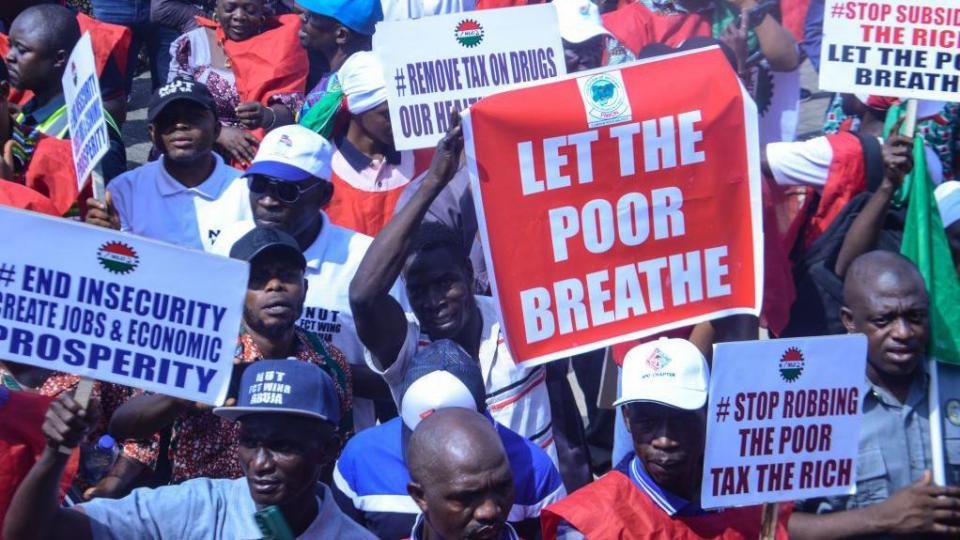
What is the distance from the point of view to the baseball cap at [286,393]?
14.0 feet

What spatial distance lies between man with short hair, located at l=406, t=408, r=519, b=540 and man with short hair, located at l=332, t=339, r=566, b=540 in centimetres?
33

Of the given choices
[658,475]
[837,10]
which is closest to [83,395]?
[658,475]

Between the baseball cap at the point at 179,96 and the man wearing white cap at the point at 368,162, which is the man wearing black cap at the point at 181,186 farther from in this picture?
the man wearing white cap at the point at 368,162

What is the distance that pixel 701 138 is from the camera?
5301mm

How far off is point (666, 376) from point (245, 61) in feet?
11.3

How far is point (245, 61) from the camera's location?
7383 millimetres

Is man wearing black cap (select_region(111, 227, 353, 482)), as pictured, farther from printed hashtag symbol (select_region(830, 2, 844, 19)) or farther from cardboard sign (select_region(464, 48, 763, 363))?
printed hashtag symbol (select_region(830, 2, 844, 19))

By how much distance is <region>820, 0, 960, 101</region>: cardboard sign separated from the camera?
5996 millimetres

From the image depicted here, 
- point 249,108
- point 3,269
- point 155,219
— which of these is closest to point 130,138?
point 249,108

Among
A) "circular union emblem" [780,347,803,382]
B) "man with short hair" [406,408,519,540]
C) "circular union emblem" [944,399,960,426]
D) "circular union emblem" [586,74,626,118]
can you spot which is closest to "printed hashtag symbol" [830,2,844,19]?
"circular union emblem" [586,74,626,118]

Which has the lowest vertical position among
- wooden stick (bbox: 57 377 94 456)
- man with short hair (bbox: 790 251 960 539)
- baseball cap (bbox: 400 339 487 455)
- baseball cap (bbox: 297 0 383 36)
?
man with short hair (bbox: 790 251 960 539)

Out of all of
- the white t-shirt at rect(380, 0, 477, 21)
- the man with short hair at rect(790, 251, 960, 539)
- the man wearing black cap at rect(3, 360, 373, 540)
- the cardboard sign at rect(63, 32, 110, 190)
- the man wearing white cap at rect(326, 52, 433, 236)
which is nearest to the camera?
the man wearing black cap at rect(3, 360, 373, 540)

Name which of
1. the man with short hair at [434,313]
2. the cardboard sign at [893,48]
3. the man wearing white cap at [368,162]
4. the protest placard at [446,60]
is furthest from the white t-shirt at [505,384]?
the cardboard sign at [893,48]

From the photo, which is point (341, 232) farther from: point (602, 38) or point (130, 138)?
point (130, 138)
